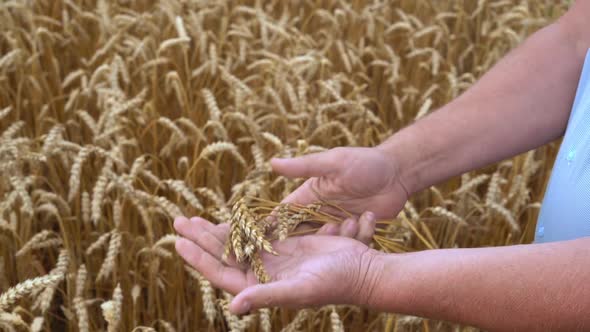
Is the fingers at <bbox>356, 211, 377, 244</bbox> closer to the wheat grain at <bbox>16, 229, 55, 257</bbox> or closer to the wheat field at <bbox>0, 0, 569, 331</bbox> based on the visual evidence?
the wheat field at <bbox>0, 0, 569, 331</bbox>

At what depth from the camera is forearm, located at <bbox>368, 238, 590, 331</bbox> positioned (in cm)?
117

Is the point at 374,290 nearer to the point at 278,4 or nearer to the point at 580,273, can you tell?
the point at 580,273

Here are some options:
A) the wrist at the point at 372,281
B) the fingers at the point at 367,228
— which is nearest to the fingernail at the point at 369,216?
the fingers at the point at 367,228

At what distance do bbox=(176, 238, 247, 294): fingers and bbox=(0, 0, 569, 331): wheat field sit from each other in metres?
0.15

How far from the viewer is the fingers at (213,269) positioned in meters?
1.42

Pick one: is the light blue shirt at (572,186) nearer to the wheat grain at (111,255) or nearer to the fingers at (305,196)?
the fingers at (305,196)

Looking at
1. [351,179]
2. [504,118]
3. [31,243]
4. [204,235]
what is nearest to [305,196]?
[351,179]

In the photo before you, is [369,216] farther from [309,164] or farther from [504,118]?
[504,118]

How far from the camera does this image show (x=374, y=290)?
129cm

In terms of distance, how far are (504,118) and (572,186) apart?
287 mm

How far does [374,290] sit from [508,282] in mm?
215

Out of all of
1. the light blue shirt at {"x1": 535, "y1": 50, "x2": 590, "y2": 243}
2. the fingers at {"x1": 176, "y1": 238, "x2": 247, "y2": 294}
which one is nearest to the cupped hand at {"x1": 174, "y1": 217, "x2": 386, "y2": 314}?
the fingers at {"x1": 176, "y1": 238, "x2": 247, "y2": 294}

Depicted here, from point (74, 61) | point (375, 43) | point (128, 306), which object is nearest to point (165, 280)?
point (128, 306)

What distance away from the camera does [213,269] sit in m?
1.44
